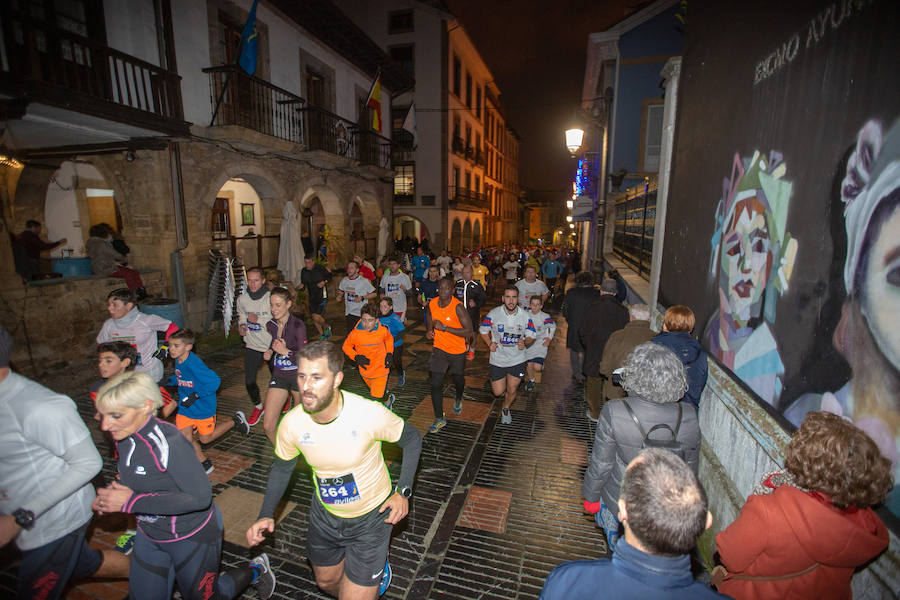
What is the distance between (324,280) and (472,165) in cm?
2845

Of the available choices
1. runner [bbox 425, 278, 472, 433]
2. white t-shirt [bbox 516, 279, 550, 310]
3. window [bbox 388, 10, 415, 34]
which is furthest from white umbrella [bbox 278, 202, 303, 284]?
window [bbox 388, 10, 415, 34]

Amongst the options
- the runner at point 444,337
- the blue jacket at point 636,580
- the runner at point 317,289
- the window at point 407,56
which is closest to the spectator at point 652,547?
the blue jacket at point 636,580

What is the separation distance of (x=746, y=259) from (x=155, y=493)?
4.72 meters

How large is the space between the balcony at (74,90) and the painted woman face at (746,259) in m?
9.66

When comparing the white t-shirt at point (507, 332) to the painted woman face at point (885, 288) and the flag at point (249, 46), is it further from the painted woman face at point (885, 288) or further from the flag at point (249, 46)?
the flag at point (249, 46)

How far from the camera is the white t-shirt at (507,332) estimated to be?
611cm

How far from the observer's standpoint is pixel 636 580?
4.57 ft

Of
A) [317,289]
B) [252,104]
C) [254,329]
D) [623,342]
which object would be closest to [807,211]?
[623,342]

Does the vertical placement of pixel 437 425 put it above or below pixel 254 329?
below

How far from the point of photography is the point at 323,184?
49.4ft

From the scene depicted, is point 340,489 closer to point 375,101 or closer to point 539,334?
point 539,334

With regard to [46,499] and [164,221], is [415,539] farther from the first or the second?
[164,221]

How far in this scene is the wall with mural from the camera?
198 cm

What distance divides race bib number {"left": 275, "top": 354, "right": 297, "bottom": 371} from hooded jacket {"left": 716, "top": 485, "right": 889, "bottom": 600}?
15.0ft
